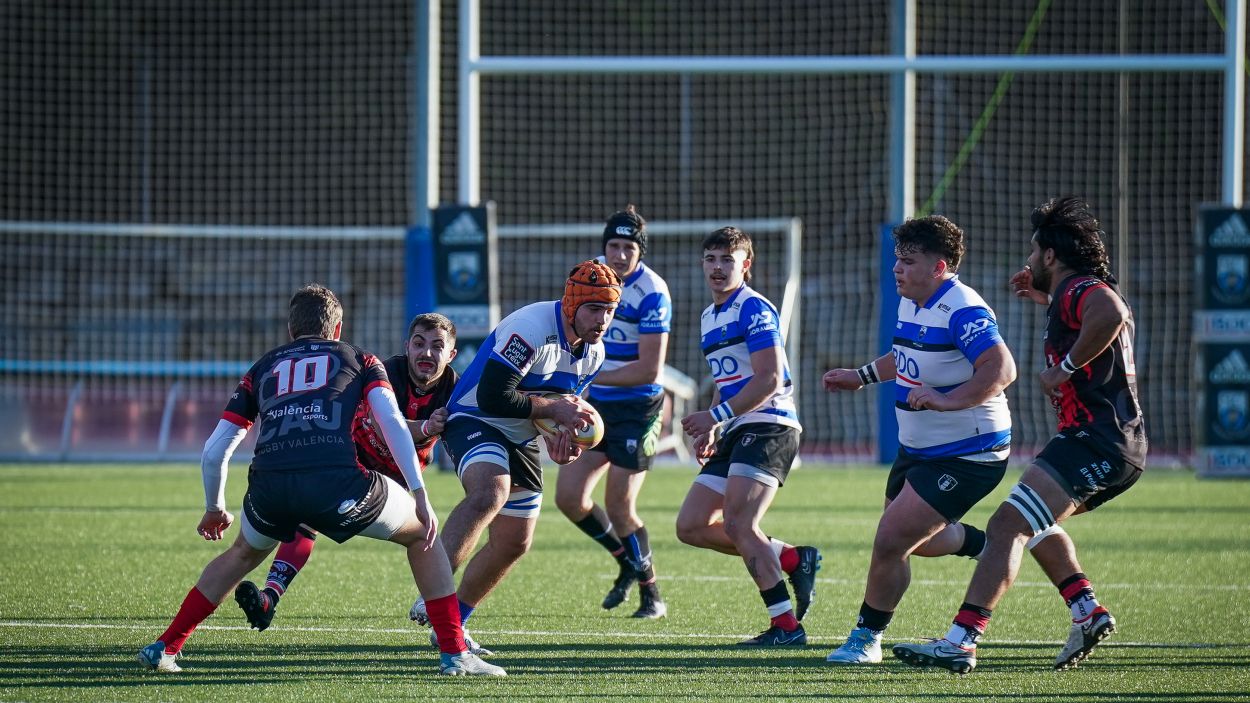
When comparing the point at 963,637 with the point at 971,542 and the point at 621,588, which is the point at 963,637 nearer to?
the point at 971,542

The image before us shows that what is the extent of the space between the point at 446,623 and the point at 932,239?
250 cm

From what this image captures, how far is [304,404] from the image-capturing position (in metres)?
5.23

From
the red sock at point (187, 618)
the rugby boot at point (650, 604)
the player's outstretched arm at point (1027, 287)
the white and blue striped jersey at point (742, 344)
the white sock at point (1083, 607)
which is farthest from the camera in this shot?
the rugby boot at point (650, 604)

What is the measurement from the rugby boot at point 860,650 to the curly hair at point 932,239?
1560 mm

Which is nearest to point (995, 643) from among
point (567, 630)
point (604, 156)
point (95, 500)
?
point (567, 630)

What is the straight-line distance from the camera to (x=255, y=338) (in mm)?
23406

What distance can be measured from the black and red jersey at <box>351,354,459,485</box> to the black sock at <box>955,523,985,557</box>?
2.46 m

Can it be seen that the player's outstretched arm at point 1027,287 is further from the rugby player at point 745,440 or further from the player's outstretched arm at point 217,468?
the player's outstretched arm at point 217,468

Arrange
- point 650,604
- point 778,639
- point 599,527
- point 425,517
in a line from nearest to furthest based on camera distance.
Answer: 1. point 425,517
2. point 778,639
3. point 650,604
4. point 599,527

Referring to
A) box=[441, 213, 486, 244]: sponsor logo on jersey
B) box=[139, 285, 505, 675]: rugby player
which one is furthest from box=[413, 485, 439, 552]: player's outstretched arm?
box=[441, 213, 486, 244]: sponsor logo on jersey

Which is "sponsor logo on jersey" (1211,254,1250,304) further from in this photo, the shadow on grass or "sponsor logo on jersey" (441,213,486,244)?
the shadow on grass

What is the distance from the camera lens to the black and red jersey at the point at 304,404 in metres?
5.20

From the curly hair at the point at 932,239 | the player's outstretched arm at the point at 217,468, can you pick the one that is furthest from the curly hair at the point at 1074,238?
the player's outstretched arm at the point at 217,468

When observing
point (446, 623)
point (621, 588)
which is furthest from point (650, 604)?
point (446, 623)
